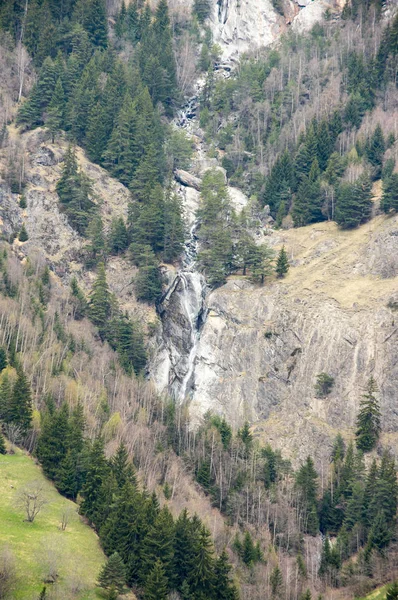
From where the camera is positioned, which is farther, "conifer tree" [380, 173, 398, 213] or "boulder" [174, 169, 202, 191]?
"boulder" [174, 169, 202, 191]

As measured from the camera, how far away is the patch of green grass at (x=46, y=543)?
202 feet

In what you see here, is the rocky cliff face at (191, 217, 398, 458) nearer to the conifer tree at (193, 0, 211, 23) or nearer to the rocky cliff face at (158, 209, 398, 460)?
the rocky cliff face at (158, 209, 398, 460)

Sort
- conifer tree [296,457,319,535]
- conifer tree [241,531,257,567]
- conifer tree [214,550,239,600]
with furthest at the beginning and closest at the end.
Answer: conifer tree [296,457,319,535] → conifer tree [241,531,257,567] → conifer tree [214,550,239,600]

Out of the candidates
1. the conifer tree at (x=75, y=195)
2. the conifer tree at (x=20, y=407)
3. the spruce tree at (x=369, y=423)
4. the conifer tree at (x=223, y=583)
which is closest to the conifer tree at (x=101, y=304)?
the conifer tree at (x=75, y=195)

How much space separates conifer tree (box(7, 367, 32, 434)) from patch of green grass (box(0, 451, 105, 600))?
19.3 feet

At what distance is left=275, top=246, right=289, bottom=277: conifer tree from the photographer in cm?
11523

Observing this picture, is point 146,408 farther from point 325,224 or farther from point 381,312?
point 325,224

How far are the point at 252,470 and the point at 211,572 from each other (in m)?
24.7

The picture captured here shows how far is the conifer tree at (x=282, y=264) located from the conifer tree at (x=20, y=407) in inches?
1645

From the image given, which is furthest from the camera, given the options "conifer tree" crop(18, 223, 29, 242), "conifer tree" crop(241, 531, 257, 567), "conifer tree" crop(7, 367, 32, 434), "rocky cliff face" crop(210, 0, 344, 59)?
"rocky cliff face" crop(210, 0, 344, 59)

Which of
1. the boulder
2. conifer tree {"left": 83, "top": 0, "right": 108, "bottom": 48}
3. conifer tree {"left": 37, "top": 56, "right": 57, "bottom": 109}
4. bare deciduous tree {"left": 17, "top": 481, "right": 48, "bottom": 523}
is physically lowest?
bare deciduous tree {"left": 17, "top": 481, "right": 48, "bottom": 523}

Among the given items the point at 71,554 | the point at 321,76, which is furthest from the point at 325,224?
the point at 71,554

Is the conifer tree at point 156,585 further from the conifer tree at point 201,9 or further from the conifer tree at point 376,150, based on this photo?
the conifer tree at point 201,9

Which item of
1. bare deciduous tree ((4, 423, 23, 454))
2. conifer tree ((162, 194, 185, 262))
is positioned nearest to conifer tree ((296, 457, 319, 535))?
bare deciduous tree ((4, 423, 23, 454))
